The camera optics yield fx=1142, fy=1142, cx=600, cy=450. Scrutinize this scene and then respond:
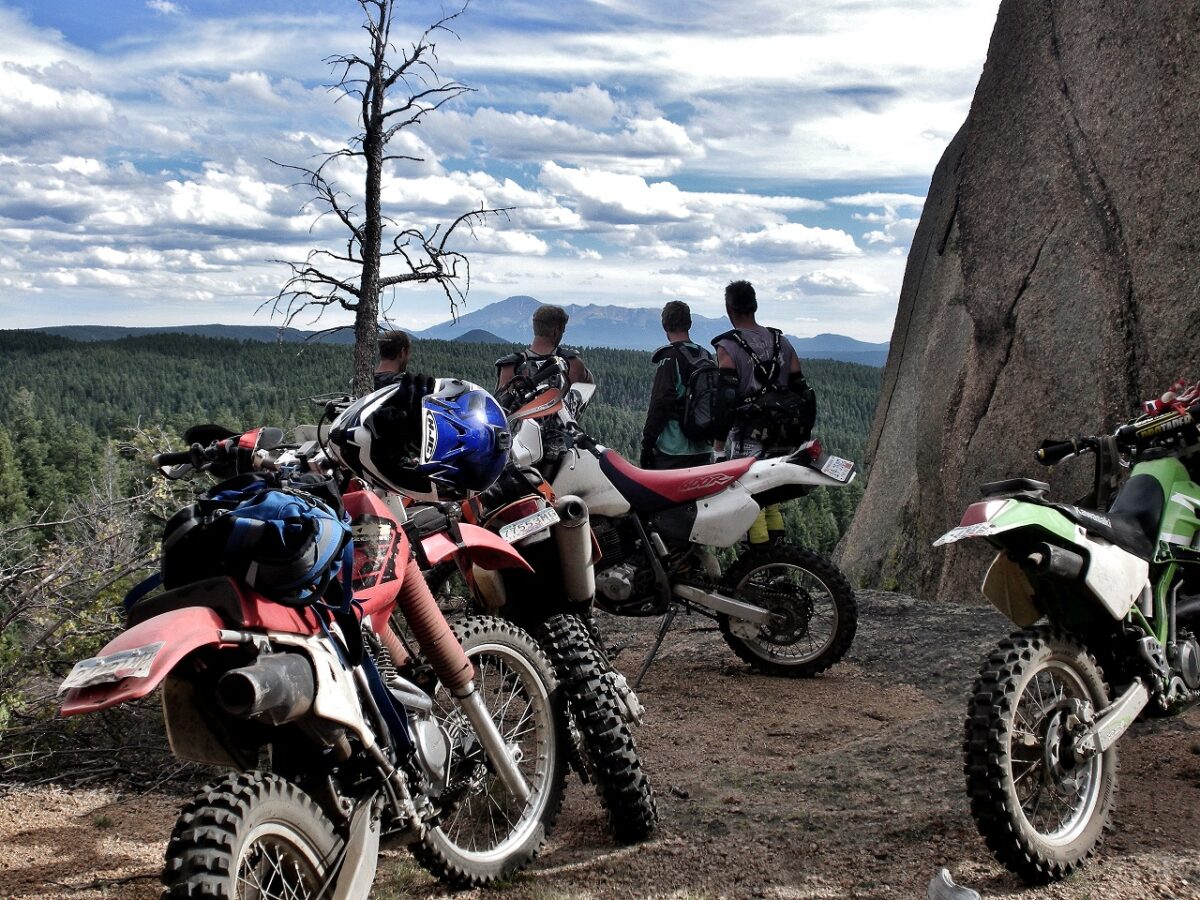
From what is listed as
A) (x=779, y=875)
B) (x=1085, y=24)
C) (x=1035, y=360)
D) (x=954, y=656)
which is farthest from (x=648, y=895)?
(x=1085, y=24)

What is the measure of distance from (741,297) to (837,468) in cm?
172

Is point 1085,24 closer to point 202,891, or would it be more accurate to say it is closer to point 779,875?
point 779,875

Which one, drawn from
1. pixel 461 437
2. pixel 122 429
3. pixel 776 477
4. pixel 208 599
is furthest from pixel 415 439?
pixel 122 429

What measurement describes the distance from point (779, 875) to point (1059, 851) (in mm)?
837

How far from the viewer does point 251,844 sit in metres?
2.49

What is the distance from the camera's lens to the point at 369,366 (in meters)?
10.4

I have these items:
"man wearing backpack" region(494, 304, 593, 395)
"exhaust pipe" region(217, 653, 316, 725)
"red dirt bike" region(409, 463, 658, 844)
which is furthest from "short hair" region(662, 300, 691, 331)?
"exhaust pipe" region(217, 653, 316, 725)

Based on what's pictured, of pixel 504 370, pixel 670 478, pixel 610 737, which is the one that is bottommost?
pixel 610 737

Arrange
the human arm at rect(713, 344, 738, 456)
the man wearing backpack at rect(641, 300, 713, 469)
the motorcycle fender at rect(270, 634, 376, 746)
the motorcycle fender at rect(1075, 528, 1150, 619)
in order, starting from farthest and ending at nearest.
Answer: the man wearing backpack at rect(641, 300, 713, 469)
the human arm at rect(713, 344, 738, 456)
the motorcycle fender at rect(1075, 528, 1150, 619)
the motorcycle fender at rect(270, 634, 376, 746)

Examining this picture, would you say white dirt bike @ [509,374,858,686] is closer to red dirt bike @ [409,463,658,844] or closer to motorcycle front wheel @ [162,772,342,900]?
red dirt bike @ [409,463,658,844]

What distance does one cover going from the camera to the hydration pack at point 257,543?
99.3 inches

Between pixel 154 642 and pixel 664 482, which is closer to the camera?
pixel 154 642

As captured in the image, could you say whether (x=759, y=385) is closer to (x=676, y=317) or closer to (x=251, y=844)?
(x=676, y=317)

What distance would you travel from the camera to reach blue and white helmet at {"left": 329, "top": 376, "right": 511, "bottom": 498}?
2924mm
